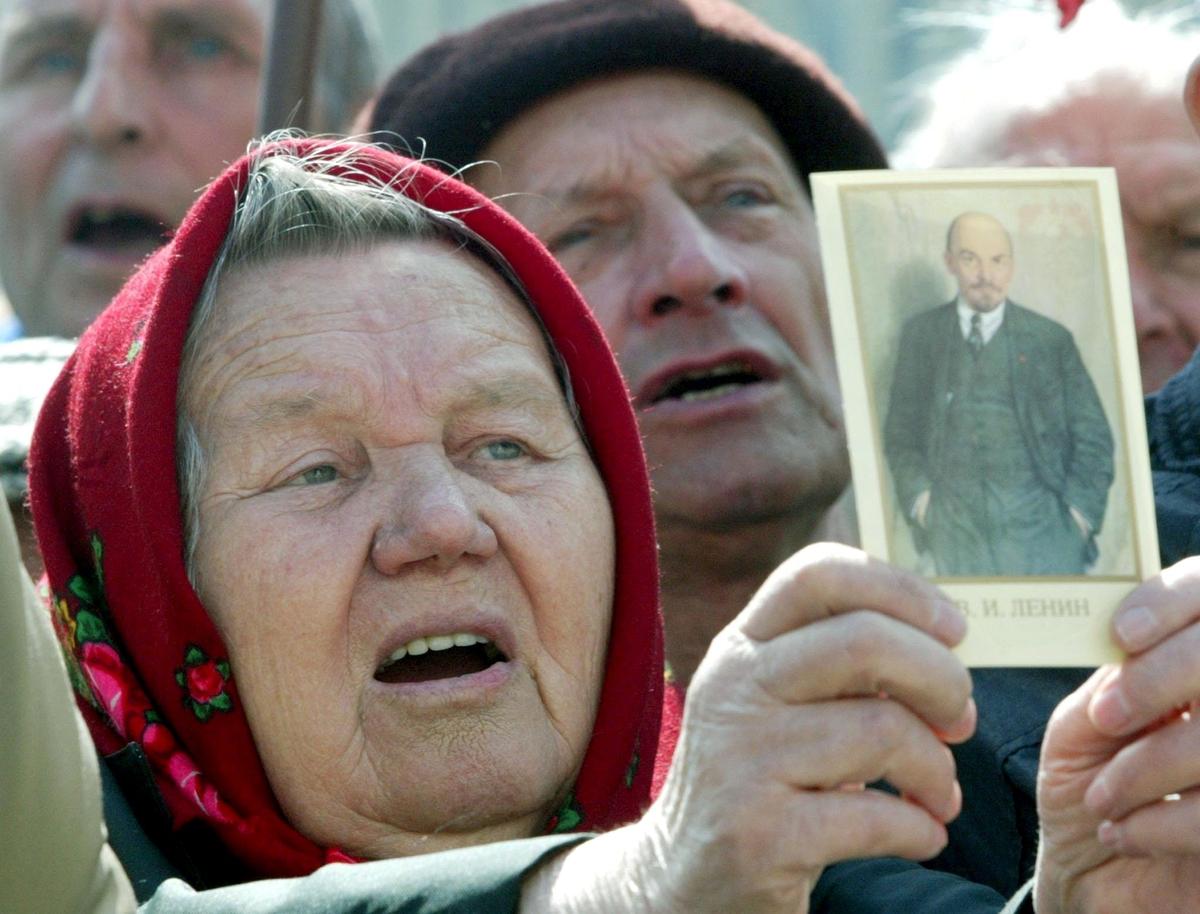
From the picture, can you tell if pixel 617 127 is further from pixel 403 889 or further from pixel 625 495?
pixel 403 889

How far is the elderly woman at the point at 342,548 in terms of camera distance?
A: 238cm

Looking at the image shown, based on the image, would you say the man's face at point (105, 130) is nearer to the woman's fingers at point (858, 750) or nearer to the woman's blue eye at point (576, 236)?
the woman's blue eye at point (576, 236)

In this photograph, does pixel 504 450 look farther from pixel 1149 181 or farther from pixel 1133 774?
pixel 1149 181

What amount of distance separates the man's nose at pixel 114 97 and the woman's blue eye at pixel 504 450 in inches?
84.0

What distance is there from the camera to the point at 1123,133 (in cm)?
379

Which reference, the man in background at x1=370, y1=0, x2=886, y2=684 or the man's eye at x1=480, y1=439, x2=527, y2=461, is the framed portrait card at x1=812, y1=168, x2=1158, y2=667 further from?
the man in background at x1=370, y1=0, x2=886, y2=684

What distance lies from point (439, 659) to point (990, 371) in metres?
1.00

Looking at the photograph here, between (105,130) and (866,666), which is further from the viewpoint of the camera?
(105,130)

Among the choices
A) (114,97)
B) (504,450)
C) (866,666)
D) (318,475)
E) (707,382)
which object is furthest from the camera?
(114,97)

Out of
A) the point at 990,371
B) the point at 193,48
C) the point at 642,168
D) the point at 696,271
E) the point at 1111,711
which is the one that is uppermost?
the point at 193,48

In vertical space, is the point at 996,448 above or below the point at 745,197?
below

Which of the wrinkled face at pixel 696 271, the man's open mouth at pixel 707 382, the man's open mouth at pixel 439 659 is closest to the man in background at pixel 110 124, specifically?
the wrinkled face at pixel 696 271

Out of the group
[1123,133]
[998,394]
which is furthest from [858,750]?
[1123,133]

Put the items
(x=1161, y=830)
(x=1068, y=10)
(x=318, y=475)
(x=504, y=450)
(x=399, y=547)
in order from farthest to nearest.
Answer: (x=1068, y=10)
(x=504, y=450)
(x=318, y=475)
(x=399, y=547)
(x=1161, y=830)
